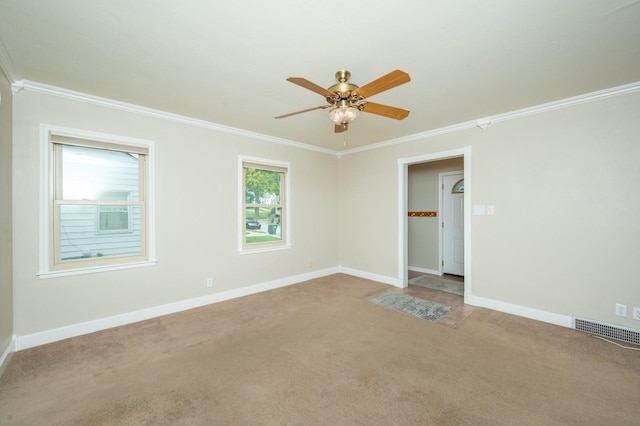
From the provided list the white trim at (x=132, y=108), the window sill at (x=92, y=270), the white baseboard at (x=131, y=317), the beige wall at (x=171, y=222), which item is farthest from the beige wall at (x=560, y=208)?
the window sill at (x=92, y=270)

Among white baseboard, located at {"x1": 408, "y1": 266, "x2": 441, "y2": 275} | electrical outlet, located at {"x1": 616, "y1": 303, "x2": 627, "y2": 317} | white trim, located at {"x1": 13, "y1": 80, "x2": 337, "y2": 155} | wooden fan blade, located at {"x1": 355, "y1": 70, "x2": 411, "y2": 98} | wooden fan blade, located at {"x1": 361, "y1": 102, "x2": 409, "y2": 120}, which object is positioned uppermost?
white trim, located at {"x1": 13, "y1": 80, "x2": 337, "y2": 155}

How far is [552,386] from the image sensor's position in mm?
2061

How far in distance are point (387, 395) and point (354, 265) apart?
11.3ft

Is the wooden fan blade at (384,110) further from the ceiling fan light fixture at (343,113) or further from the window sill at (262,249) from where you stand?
the window sill at (262,249)

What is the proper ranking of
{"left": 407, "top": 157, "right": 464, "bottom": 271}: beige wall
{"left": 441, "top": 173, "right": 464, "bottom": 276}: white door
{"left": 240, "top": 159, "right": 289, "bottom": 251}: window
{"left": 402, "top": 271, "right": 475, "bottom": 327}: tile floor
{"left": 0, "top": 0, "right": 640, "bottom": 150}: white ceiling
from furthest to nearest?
1. {"left": 407, "top": 157, "right": 464, "bottom": 271}: beige wall
2. {"left": 441, "top": 173, "right": 464, "bottom": 276}: white door
3. {"left": 240, "top": 159, "right": 289, "bottom": 251}: window
4. {"left": 402, "top": 271, "right": 475, "bottom": 327}: tile floor
5. {"left": 0, "top": 0, "right": 640, "bottom": 150}: white ceiling

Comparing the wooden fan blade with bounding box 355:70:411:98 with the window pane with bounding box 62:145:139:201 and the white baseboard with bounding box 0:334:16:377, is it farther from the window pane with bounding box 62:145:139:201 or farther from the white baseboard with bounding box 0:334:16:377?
the white baseboard with bounding box 0:334:16:377

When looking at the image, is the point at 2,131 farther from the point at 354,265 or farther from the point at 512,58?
the point at 354,265

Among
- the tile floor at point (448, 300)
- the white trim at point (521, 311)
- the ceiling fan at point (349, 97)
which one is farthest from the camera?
the tile floor at point (448, 300)

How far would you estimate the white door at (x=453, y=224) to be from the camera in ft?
17.7

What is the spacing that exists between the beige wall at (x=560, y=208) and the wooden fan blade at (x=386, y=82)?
2465mm

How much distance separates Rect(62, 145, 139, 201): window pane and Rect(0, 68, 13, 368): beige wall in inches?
18.9

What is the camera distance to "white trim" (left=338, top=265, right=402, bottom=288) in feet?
15.6

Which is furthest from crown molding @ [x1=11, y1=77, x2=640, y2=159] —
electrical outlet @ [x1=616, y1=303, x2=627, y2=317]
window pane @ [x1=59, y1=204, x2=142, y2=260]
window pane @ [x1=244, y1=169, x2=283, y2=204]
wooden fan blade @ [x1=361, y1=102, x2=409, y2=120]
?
electrical outlet @ [x1=616, y1=303, x2=627, y2=317]

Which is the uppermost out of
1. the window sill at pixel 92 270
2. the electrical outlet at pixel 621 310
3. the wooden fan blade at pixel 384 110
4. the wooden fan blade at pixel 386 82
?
the wooden fan blade at pixel 386 82
